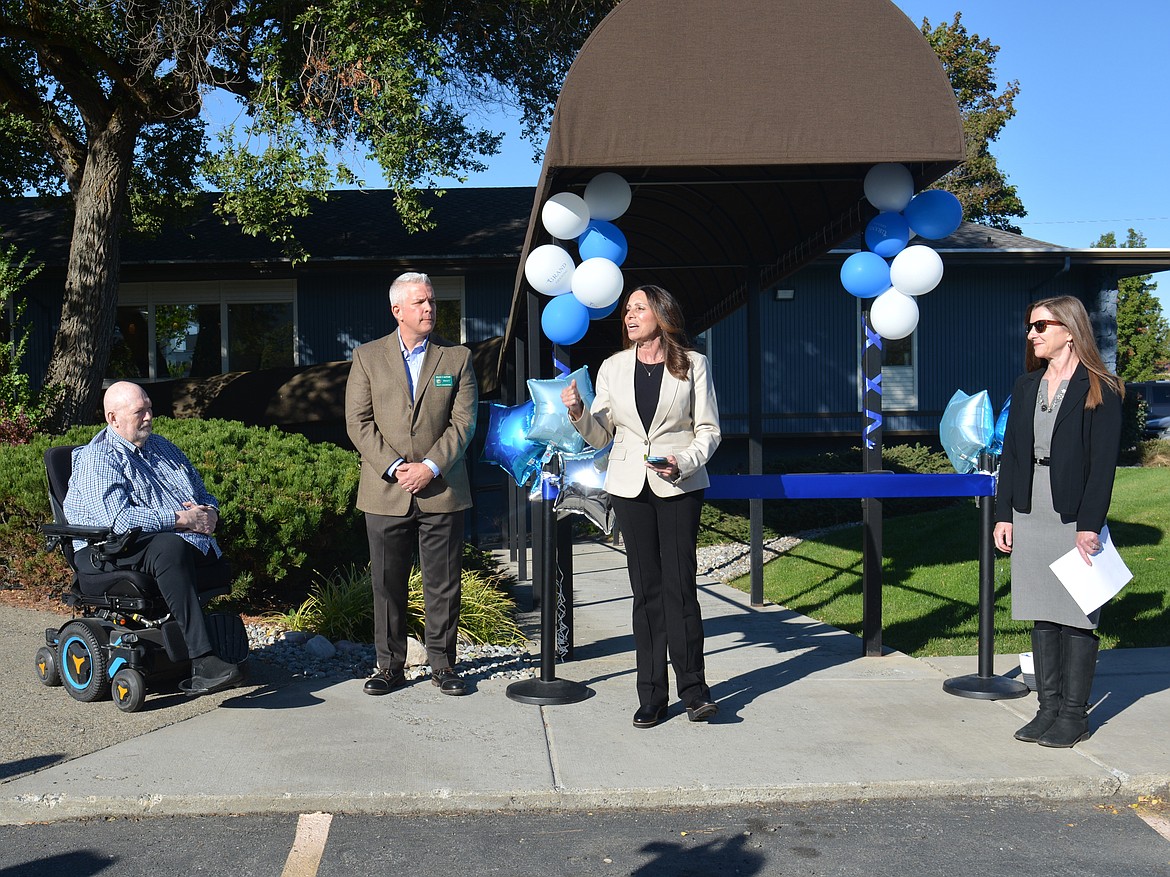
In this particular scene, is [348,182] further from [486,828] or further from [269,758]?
[486,828]

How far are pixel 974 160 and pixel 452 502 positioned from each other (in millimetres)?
34259

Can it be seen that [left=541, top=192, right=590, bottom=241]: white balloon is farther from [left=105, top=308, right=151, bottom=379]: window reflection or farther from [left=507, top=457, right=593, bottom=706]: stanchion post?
[left=105, top=308, right=151, bottom=379]: window reflection

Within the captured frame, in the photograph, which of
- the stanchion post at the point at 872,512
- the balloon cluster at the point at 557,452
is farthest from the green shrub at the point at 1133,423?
the balloon cluster at the point at 557,452

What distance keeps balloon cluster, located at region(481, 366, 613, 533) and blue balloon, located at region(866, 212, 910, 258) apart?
213cm

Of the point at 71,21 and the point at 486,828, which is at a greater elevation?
the point at 71,21

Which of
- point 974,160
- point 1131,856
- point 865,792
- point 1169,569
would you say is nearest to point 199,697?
point 865,792

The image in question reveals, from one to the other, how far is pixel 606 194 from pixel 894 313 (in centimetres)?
188

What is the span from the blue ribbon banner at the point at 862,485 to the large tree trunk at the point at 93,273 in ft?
31.5

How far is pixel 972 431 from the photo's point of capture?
5.98 metres

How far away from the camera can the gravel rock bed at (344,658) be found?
624 centimetres

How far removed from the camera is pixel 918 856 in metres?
3.73

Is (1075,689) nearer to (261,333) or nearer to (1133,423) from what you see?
(1133,423)

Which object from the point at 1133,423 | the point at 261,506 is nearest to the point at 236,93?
the point at 261,506

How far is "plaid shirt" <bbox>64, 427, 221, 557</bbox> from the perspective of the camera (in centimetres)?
528
